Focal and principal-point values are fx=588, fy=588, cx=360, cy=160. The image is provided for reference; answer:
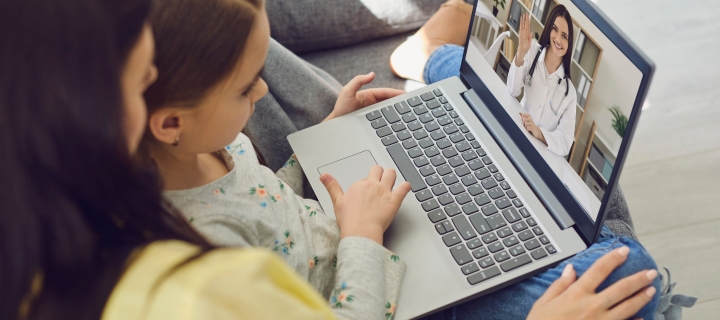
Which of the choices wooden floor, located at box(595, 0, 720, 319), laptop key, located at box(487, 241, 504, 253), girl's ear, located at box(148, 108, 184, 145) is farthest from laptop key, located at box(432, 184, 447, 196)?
wooden floor, located at box(595, 0, 720, 319)

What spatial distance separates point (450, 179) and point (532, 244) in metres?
0.15

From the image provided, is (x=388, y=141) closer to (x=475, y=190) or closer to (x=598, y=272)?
(x=475, y=190)

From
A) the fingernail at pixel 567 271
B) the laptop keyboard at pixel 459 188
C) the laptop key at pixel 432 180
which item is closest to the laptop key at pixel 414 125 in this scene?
the laptop keyboard at pixel 459 188

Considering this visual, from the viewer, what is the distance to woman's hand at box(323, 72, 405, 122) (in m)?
0.98

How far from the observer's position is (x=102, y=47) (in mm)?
383

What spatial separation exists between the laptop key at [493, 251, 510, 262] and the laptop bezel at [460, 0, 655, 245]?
104mm

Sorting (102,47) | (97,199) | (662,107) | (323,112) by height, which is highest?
(102,47)

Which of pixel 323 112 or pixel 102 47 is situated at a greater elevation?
pixel 102 47

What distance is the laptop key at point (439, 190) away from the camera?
0.85 metres

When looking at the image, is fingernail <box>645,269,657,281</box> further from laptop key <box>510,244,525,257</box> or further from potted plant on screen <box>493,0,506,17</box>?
potted plant on screen <box>493,0,506,17</box>

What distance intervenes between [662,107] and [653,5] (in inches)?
18.8

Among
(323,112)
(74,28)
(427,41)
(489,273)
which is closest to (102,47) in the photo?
(74,28)

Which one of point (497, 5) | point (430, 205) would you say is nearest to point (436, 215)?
point (430, 205)

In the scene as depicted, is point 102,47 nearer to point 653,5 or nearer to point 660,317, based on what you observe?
point 660,317
